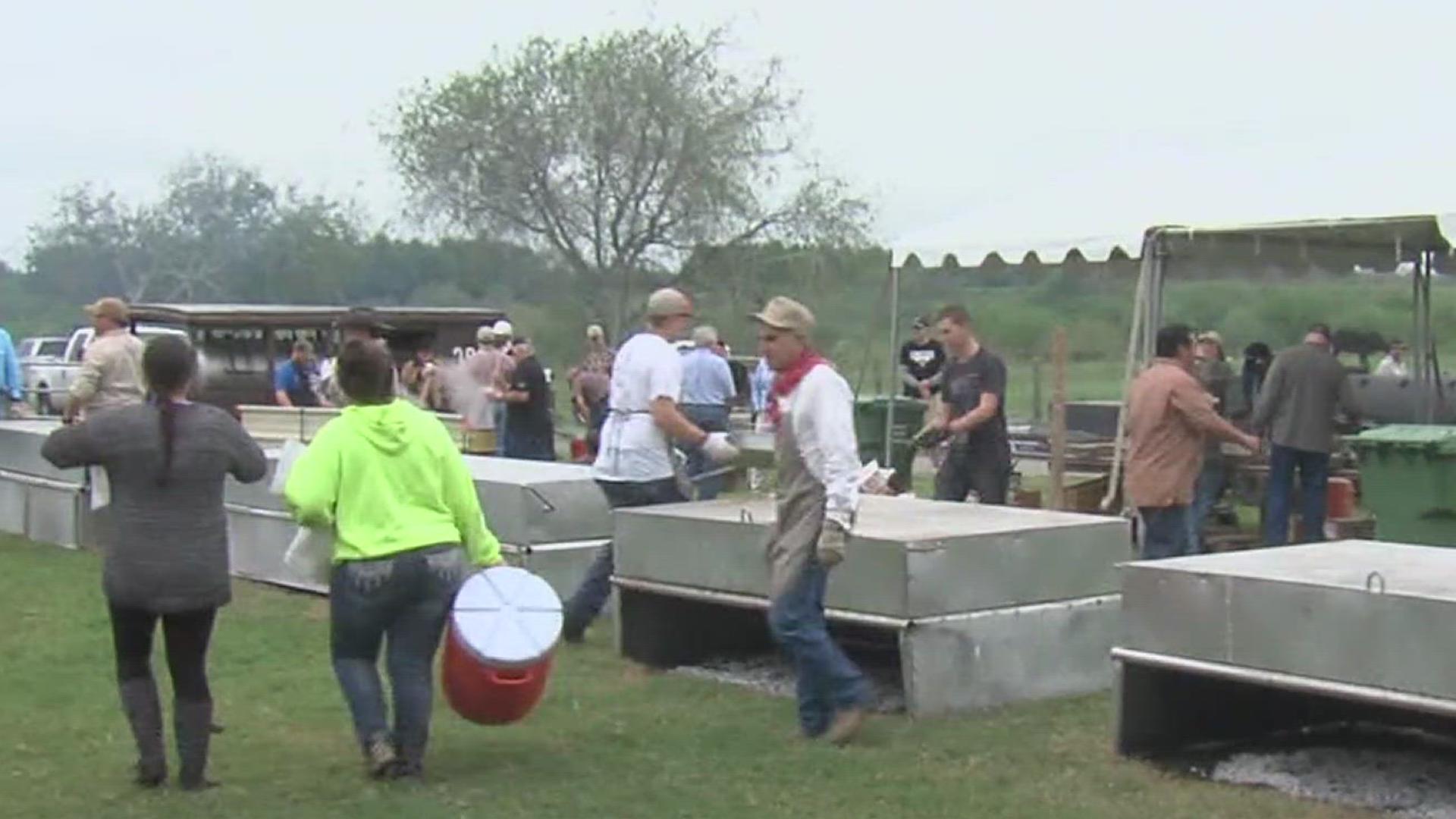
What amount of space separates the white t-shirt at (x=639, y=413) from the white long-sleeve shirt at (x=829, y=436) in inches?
69.1

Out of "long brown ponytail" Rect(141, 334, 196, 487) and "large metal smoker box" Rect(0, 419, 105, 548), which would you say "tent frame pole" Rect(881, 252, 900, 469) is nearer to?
"large metal smoker box" Rect(0, 419, 105, 548)

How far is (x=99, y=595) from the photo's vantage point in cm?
1258

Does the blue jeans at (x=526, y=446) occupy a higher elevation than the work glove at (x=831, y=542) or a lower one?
lower

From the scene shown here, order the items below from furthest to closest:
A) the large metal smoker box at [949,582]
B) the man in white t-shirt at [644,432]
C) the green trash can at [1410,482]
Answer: the green trash can at [1410,482]
the man in white t-shirt at [644,432]
the large metal smoker box at [949,582]

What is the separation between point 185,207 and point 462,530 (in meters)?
91.0

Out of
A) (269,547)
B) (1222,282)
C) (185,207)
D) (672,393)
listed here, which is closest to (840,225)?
(1222,282)

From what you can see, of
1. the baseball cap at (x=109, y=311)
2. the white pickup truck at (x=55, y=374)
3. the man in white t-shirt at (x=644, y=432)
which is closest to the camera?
the man in white t-shirt at (x=644, y=432)

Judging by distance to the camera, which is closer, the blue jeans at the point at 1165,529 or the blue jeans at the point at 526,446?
the blue jeans at the point at 1165,529

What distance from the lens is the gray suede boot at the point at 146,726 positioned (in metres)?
7.35

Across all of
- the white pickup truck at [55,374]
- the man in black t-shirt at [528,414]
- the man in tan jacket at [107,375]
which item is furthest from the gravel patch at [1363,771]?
the white pickup truck at [55,374]

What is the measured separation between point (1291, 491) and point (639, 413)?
5.55 metres

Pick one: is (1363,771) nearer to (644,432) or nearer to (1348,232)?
(644,432)

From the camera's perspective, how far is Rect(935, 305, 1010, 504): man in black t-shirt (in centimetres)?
1178

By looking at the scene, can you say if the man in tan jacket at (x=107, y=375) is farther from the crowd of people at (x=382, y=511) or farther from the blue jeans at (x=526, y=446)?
the crowd of people at (x=382, y=511)
